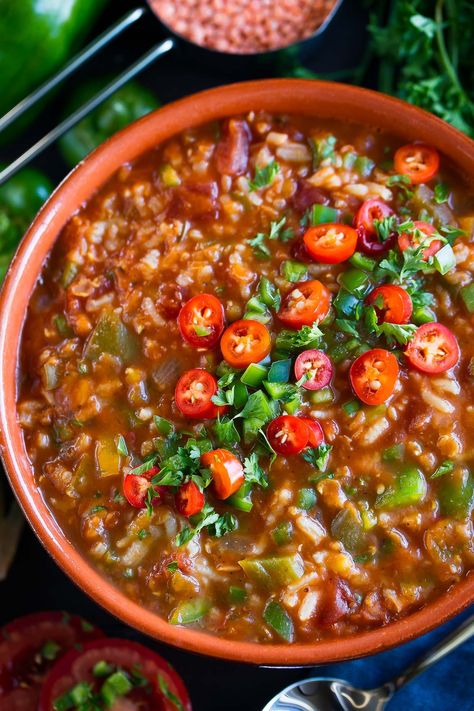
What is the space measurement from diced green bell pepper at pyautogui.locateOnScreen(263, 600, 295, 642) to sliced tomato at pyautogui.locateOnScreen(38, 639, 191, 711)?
897mm

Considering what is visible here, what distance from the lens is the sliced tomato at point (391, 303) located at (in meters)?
3.54

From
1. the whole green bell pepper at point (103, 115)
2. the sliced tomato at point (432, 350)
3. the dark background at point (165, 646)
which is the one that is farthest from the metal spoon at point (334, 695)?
the whole green bell pepper at point (103, 115)

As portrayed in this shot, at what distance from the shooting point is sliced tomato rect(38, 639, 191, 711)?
4.14 meters

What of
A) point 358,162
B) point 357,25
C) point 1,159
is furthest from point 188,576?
point 357,25

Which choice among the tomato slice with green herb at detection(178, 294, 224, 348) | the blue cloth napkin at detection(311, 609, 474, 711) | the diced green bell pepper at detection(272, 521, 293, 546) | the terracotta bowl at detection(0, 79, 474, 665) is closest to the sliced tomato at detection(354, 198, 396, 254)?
the terracotta bowl at detection(0, 79, 474, 665)

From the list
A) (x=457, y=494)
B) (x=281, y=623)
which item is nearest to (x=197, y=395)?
(x=281, y=623)

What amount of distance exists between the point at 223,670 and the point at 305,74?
9.62 feet

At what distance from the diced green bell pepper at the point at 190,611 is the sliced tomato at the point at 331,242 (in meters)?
1.38

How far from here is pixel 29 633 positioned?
431cm

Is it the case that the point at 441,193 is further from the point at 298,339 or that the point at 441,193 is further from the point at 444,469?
the point at 444,469

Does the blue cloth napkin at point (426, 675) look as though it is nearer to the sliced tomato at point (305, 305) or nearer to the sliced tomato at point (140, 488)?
the sliced tomato at point (140, 488)

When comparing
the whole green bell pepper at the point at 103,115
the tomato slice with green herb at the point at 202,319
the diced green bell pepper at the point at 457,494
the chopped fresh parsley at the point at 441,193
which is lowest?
the diced green bell pepper at the point at 457,494

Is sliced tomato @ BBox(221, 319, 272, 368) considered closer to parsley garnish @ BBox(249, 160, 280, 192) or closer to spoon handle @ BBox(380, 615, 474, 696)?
parsley garnish @ BBox(249, 160, 280, 192)

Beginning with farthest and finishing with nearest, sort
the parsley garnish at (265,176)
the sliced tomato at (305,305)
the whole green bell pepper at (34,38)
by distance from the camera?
1. the whole green bell pepper at (34,38)
2. the parsley garnish at (265,176)
3. the sliced tomato at (305,305)
